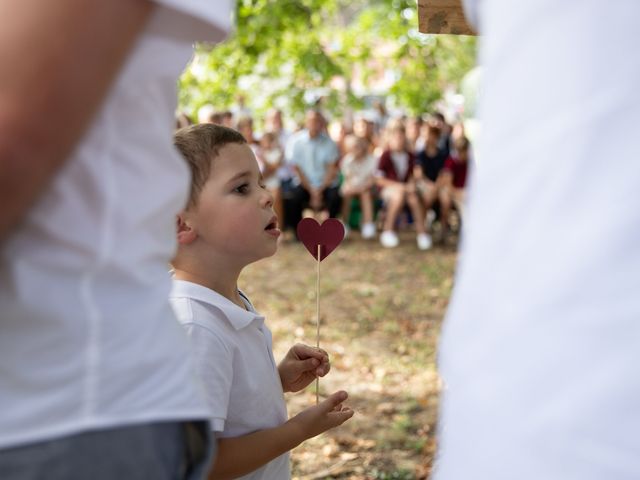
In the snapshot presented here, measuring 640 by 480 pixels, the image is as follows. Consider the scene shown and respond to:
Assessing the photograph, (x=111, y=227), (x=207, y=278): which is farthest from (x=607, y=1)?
(x=207, y=278)

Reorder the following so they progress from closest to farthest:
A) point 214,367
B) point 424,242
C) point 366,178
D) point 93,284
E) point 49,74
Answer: point 49,74 < point 93,284 < point 214,367 < point 424,242 < point 366,178

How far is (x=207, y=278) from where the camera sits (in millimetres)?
1814

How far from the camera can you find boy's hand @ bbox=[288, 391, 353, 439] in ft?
5.64

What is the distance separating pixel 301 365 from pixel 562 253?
1.28 m

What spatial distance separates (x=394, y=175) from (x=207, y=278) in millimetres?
8413

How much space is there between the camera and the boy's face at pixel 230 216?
183cm

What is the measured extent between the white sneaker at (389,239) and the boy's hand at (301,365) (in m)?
7.82

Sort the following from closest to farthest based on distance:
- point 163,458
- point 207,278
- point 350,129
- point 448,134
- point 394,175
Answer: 1. point 163,458
2. point 207,278
3. point 394,175
4. point 448,134
5. point 350,129

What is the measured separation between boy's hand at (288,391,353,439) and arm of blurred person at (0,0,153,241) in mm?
1050

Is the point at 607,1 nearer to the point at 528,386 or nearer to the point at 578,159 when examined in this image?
the point at 578,159

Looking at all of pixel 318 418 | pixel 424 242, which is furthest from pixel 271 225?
pixel 424 242

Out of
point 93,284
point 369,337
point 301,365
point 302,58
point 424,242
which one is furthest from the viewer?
point 302,58

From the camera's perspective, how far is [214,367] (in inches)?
62.5

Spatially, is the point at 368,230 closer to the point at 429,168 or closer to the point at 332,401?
the point at 429,168
